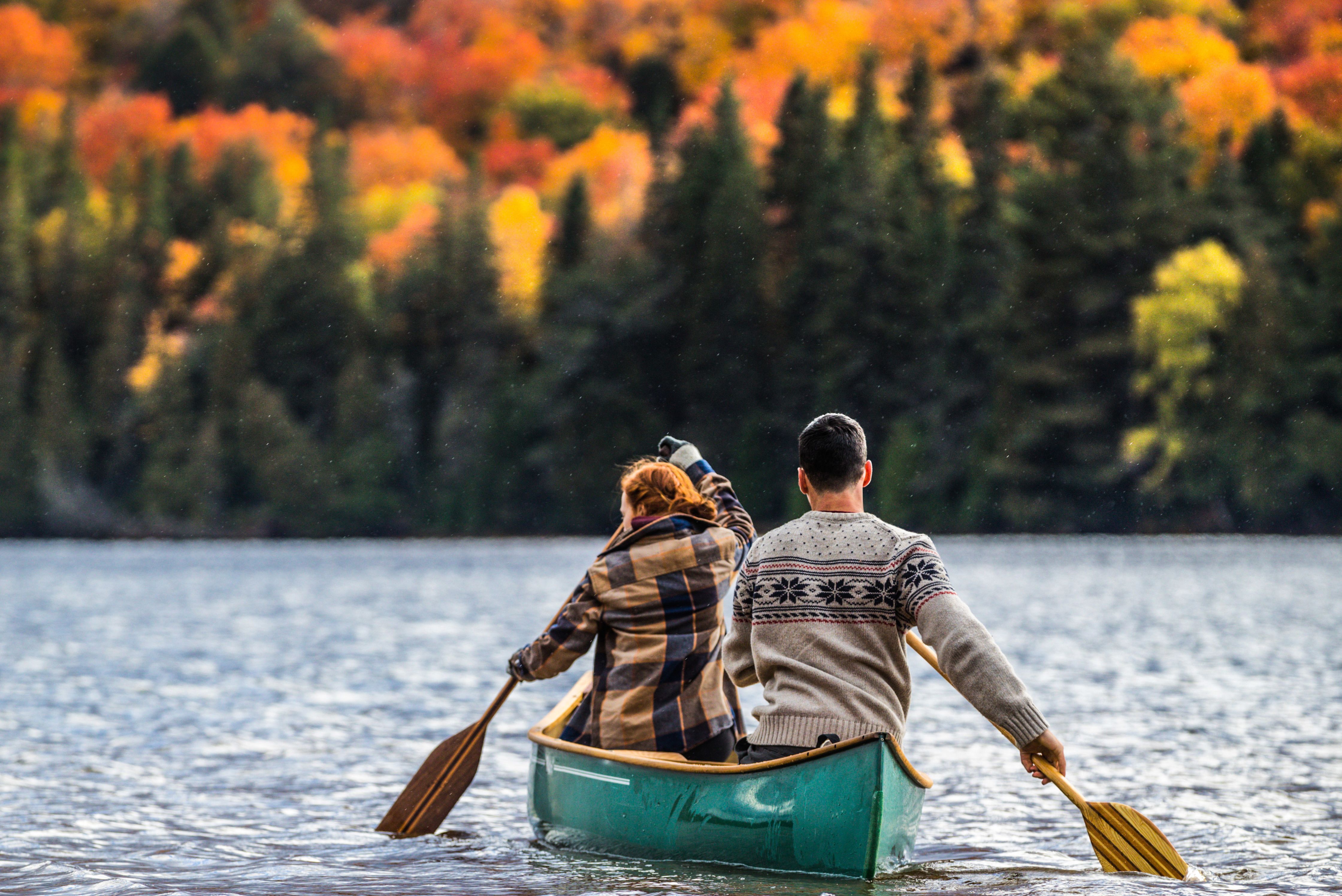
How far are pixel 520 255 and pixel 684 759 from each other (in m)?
58.8

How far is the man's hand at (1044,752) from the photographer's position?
5562 mm

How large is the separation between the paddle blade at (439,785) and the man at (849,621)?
2987 mm

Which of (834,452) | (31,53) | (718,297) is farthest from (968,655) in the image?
(31,53)

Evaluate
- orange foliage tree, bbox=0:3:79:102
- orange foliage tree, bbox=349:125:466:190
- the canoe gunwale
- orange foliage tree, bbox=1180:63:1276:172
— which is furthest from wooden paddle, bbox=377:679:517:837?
orange foliage tree, bbox=0:3:79:102

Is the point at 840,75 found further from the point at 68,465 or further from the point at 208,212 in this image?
the point at 68,465

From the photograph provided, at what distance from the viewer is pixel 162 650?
2147 cm

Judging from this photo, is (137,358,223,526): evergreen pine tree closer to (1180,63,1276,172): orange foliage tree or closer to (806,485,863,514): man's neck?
(1180,63,1276,172): orange foliage tree

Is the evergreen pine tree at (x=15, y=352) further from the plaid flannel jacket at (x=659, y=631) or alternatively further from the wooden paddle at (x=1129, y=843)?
the wooden paddle at (x=1129, y=843)

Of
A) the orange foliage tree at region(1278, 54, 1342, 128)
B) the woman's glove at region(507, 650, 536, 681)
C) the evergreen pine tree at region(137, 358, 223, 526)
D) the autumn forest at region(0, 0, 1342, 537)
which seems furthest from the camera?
the evergreen pine tree at region(137, 358, 223, 526)

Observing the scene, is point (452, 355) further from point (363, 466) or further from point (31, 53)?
point (31, 53)

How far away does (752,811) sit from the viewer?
22.1 ft

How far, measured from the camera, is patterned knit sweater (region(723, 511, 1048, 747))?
5492 millimetres

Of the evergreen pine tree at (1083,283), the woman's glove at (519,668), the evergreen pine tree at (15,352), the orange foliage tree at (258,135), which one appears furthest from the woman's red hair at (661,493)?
the orange foliage tree at (258,135)

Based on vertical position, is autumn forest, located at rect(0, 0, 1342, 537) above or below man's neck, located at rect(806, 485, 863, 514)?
above
